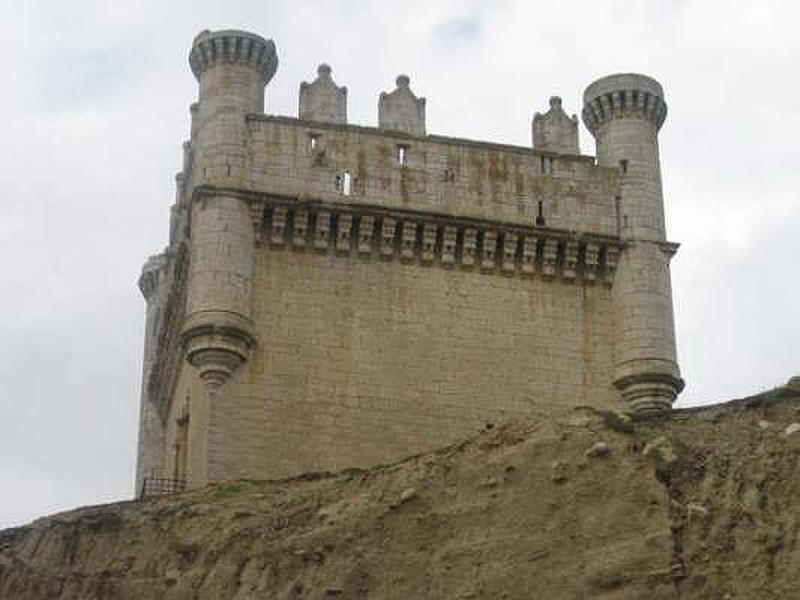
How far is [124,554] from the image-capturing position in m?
19.0

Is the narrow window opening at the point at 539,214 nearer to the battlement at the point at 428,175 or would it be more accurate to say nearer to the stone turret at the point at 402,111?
the battlement at the point at 428,175

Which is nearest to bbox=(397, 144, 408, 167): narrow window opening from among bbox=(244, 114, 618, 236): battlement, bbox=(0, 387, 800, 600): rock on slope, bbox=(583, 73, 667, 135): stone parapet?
bbox=(244, 114, 618, 236): battlement

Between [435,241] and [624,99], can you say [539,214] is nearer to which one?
[435,241]

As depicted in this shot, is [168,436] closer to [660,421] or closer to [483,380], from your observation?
[483,380]

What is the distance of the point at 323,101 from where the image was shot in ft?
93.7

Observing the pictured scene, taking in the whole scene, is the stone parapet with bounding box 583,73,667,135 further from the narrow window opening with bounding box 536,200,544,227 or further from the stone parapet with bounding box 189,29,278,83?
the stone parapet with bounding box 189,29,278,83

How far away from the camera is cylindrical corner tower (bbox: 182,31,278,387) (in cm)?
2530

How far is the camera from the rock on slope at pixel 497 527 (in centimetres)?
1648

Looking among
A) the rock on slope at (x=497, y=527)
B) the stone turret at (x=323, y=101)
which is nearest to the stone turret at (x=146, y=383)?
the stone turret at (x=323, y=101)

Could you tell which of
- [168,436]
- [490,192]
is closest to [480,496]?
[490,192]

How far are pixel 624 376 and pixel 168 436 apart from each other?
8.42 meters

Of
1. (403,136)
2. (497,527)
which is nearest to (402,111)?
(403,136)

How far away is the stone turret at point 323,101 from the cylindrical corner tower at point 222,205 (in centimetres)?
81

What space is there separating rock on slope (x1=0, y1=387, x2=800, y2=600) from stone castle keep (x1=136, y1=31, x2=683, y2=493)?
5.43 metres
